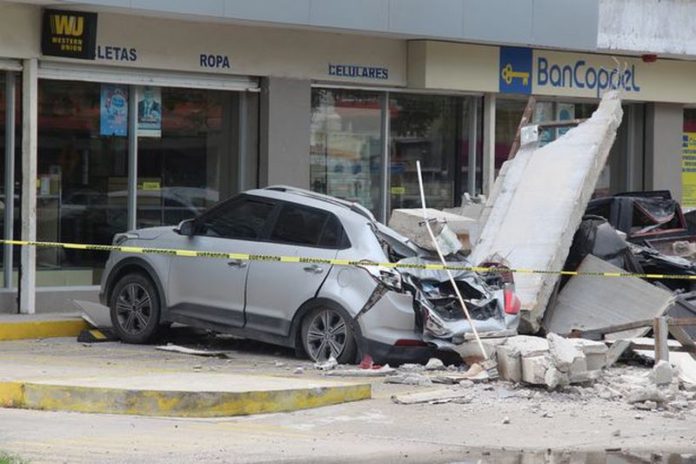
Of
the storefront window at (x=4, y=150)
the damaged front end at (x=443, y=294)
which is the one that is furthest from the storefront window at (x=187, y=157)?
the damaged front end at (x=443, y=294)

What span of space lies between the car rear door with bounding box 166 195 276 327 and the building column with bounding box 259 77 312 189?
4171mm

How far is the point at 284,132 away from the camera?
18.1 metres

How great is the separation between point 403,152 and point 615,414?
997 centimetres

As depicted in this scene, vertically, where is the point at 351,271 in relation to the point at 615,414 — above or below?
above

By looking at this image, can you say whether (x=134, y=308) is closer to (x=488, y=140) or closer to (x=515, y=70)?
(x=488, y=140)

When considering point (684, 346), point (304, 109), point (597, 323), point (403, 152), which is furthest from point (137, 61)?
point (684, 346)

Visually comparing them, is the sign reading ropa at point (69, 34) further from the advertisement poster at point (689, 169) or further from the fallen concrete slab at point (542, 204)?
the advertisement poster at point (689, 169)

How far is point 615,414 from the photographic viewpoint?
10508 mm

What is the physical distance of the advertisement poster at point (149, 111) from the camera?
56.3 feet

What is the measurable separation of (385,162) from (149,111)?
419 cm

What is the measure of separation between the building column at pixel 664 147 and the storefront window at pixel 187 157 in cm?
864

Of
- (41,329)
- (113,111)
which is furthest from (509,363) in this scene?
(113,111)

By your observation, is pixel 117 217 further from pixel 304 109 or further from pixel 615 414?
pixel 615 414

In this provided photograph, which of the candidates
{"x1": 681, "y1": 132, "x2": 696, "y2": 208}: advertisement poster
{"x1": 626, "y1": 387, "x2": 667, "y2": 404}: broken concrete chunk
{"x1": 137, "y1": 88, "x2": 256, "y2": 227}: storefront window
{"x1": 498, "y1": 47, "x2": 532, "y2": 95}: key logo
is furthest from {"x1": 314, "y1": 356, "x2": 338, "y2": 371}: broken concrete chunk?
{"x1": 681, "y1": 132, "x2": 696, "y2": 208}: advertisement poster
